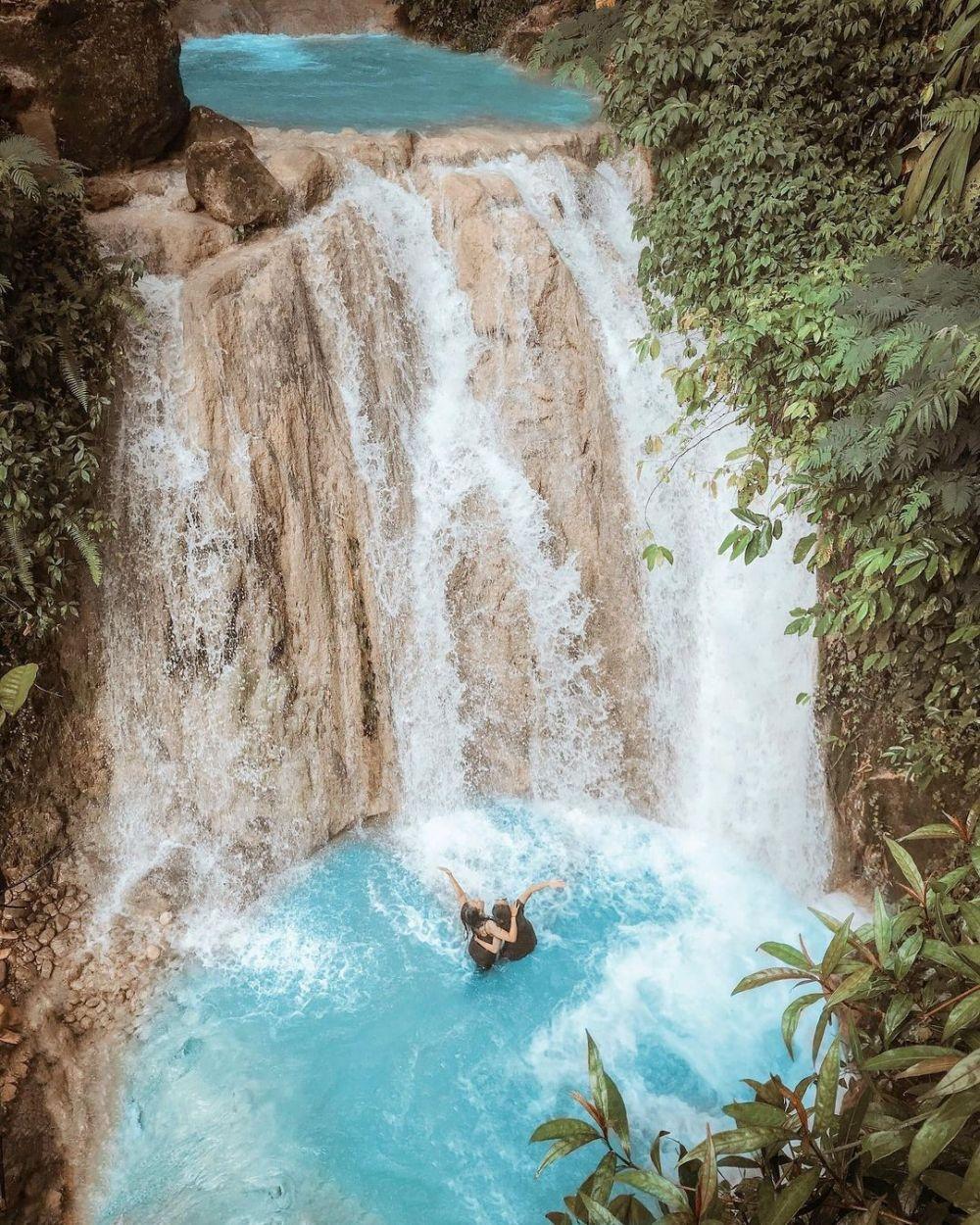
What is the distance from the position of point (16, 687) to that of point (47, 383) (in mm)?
2395

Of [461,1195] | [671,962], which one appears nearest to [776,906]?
[671,962]

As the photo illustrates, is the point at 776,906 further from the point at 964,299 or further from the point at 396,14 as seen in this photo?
the point at 396,14

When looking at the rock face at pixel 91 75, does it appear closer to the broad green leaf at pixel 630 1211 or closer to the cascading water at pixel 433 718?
the cascading water at pixel 433 718

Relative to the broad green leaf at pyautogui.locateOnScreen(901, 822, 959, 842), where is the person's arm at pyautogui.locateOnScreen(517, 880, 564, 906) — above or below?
below

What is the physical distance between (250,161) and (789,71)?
192 inches

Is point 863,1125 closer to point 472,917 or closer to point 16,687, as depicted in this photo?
point 472,917

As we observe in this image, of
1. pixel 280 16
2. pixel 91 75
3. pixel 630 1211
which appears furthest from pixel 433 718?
pixel 280 16

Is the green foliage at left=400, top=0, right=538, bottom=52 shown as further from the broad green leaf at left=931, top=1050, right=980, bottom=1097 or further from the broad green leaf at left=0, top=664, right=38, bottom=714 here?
the broad green leaf at left=931, top=1050, right=980, bottom=1097

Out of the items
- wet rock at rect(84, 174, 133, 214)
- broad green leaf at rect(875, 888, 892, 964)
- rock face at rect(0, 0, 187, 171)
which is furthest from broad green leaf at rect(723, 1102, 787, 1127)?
rock face at rect(0, 0, 187, 171)

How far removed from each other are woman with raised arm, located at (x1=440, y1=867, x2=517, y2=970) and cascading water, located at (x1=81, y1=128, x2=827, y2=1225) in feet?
0.75

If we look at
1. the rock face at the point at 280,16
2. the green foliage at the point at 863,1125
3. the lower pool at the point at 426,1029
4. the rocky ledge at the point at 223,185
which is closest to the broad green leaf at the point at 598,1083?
the green foliage at the point at 863,1125

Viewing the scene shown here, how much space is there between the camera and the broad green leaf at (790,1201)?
2238mm

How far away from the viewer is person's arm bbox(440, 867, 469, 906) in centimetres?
630

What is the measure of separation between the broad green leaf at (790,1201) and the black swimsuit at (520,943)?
13.1 feet
